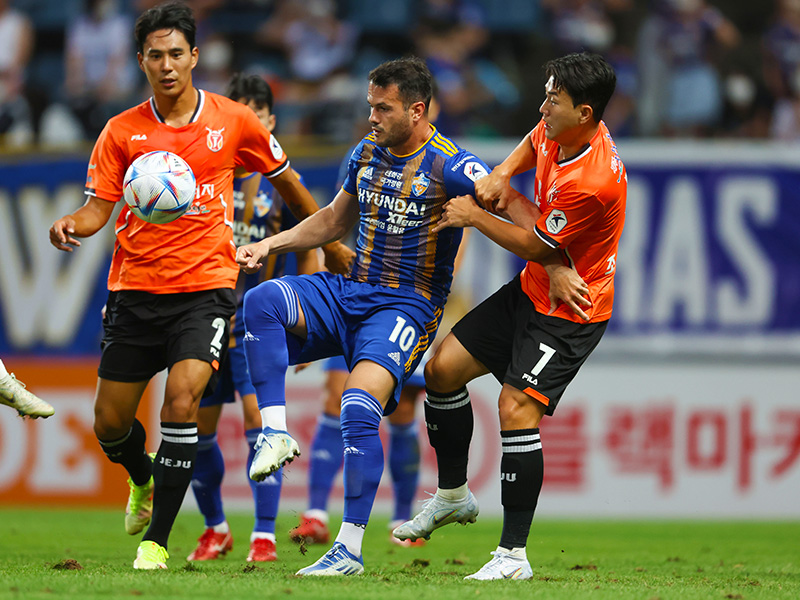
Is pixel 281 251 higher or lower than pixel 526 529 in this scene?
higher

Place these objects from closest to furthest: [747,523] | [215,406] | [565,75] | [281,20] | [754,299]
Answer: [565,75] → [215,406] → [747,523] → [754,299] → [281,20]

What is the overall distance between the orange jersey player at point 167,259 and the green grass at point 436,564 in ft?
2.31

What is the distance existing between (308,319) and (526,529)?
1493mm

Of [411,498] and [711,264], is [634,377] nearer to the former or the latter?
[711,264]

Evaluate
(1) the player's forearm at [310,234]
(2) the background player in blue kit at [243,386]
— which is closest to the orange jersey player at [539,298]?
(1) the player's forearm at [310,234]

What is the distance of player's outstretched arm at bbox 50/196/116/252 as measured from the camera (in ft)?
17.3

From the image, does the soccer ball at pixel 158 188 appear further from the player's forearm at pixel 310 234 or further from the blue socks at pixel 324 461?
the blue socks at pixel 324 461

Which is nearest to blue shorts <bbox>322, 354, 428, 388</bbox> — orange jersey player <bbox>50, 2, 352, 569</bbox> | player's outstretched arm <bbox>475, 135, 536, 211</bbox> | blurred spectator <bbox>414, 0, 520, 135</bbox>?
orange jersey player <bbox>50, 2, 352, 569</bbox>

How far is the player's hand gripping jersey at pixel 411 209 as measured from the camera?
5.27 metres

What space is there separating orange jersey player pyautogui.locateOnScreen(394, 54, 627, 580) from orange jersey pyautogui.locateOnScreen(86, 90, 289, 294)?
1.25 meters

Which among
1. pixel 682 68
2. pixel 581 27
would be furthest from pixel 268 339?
pixel 581 27

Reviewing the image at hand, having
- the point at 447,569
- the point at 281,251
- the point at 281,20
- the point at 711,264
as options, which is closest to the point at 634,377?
the point at 711,264

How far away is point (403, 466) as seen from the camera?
23.8 ft

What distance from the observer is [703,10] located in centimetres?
1182
